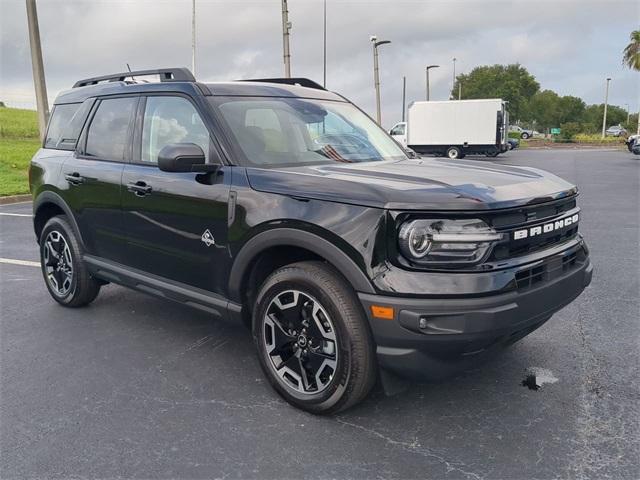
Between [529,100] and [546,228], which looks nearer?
[546,228]

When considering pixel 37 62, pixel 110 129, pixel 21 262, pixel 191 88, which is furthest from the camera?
pixel 37 62

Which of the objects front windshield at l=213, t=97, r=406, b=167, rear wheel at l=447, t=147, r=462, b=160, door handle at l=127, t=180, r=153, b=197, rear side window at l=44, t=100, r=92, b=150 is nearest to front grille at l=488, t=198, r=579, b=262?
front windshield at l=213, t=97, r=406, b=167

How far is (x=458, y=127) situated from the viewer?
98.3 ft

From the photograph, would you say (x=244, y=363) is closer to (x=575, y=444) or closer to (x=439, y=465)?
(x=439, y=465)

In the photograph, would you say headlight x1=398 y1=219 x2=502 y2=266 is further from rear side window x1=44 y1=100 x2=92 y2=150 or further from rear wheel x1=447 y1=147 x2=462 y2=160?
rear wheel x1=447 y1=147 x2=462 y2=160

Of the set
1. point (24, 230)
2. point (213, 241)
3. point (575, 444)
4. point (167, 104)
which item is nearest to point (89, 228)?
point (167, 104)

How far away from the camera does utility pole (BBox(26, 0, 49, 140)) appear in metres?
14.6

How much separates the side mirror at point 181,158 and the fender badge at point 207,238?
39 centimetres

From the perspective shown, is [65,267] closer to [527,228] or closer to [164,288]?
[164,288]

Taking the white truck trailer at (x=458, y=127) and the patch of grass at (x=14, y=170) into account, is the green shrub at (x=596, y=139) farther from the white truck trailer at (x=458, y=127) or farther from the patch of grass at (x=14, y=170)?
the patch of grass at (x=14, y=170)

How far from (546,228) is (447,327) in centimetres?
86

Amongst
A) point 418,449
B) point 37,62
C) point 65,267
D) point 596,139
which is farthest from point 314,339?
point 596,139

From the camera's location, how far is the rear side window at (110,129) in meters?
4.31

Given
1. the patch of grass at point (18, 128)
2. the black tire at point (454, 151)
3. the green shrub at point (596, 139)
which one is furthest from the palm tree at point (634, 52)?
the patch of grass at point (18, 128)
